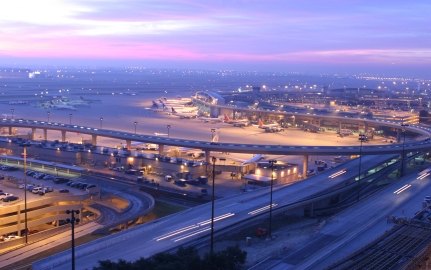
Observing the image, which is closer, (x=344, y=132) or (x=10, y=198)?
(x=10, y=198)

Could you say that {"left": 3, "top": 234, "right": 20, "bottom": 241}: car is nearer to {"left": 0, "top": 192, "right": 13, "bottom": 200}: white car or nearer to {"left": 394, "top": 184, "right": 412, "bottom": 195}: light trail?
{"left": 0, "top": 192, "right": 13, "bottom": 200}: white car

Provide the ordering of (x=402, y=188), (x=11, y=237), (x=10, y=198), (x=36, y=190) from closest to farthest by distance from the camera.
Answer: (x=11, y=237) < (x=10, y=198) < (x=36, y=190) < (x=402, y=188)

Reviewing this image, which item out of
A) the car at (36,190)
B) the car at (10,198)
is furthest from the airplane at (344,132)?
the car at (10,198)

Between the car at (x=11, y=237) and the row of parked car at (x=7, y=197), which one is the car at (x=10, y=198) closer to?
the row of parked car at (x=7, y=197)

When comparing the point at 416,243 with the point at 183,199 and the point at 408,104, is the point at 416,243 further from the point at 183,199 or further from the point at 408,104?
the point at 408,104

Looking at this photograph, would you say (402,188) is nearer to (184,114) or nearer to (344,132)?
(344,132)

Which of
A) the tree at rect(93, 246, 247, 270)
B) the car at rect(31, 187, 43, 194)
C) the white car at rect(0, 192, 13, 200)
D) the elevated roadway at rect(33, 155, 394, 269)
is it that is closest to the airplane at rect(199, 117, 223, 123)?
the elevated roadway at rect(33, 155, 394, 269)

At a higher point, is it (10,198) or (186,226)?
(10,198)

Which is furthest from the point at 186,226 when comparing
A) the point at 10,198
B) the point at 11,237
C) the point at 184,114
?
the point at 184,114
